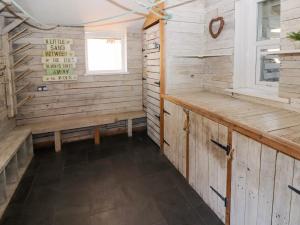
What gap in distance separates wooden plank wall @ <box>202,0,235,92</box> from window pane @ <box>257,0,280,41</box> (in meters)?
0.28

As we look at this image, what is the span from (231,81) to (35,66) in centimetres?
270

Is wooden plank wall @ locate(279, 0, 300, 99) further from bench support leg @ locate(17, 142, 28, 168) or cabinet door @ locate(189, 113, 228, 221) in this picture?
bench support leg @ locate(17, 142, 28, 168)

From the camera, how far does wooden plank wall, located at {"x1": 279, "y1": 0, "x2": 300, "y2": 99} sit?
5.99 feet

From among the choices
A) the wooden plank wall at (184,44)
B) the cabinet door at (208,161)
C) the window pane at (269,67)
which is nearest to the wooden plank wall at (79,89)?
the wooden plank wall at (184,44)

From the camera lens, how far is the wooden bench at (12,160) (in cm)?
209

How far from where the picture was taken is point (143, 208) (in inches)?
80.4

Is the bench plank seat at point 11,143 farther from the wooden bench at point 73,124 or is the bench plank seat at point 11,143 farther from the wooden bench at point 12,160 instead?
the wooden bench at point 73,124

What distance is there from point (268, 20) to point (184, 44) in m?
1.00

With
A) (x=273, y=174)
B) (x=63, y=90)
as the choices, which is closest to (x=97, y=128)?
(x=63, y=90)

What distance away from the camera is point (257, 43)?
7.89ft

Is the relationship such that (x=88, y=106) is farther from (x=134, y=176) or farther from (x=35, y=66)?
(x=134, y=176)

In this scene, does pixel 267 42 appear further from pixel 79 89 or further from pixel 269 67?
pixel 79 89

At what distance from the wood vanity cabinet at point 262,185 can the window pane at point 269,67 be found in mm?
1044

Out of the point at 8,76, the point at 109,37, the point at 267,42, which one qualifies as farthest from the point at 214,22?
the point at 8,76
